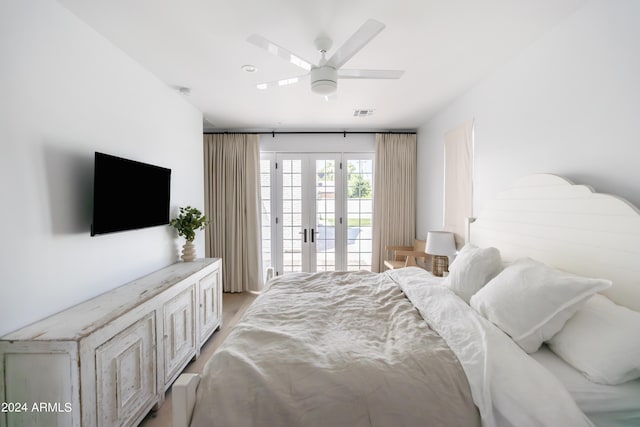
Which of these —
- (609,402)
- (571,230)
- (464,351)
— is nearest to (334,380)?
(464,351)

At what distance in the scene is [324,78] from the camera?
6.00 ft

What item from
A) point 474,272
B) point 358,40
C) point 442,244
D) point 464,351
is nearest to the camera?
point 464,351

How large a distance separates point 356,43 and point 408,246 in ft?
10.8

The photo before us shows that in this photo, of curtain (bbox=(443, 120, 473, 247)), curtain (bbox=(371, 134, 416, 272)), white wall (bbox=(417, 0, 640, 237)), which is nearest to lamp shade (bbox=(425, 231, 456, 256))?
curtain (bbox=(443, 120, 473, 247))

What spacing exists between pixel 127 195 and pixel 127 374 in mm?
1214

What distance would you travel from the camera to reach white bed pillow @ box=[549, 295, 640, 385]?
3.36ft

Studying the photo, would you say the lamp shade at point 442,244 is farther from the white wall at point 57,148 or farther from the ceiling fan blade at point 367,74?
the white wall at point 57,148

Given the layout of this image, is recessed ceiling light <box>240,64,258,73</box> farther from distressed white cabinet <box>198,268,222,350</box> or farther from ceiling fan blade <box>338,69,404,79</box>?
distressed white cabinet <box>198,268,222,350</box>

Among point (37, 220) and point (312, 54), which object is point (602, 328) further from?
point (37, 220)

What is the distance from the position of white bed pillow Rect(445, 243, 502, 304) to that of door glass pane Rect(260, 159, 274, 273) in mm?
3079

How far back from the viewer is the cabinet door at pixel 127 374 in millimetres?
1407

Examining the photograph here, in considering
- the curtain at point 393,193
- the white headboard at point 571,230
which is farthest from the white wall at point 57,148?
the curtain at point 393,193

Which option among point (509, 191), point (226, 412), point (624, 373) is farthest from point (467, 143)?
point (226, 412)

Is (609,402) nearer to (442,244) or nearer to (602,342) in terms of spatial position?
(602,342)
